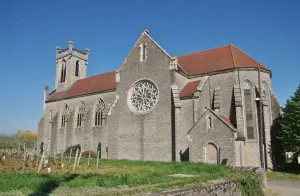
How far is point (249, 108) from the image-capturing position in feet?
86.7

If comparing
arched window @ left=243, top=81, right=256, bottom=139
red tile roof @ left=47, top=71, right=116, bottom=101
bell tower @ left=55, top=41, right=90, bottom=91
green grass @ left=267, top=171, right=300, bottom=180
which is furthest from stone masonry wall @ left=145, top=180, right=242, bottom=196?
bell tower @ left=55, top=41, right=90, bottom=91

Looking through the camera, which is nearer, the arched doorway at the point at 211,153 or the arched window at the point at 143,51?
the arched doorway at the point at 211,153

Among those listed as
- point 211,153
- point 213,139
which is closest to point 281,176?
point 211,153

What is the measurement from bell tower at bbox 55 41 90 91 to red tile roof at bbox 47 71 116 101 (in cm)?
149

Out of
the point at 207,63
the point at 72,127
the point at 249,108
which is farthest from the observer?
the point at 72,127

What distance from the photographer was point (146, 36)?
30.1m

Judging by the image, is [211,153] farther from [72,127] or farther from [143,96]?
[72,127]

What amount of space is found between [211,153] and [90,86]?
74.6 ft

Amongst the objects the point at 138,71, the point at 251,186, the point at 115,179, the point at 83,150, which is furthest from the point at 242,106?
the point at 83,150

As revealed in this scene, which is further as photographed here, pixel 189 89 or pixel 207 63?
pixel 207 63

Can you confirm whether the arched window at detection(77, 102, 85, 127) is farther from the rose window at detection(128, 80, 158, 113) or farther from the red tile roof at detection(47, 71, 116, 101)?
the rose window at detection(128, 80, 158, 113)

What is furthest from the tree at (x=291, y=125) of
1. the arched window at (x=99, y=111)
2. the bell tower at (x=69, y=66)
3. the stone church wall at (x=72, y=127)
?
the bell tower at (x=69, y=66)

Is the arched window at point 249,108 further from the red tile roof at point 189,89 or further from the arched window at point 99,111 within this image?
the arched window at point 99,111

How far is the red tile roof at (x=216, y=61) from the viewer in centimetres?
2810
